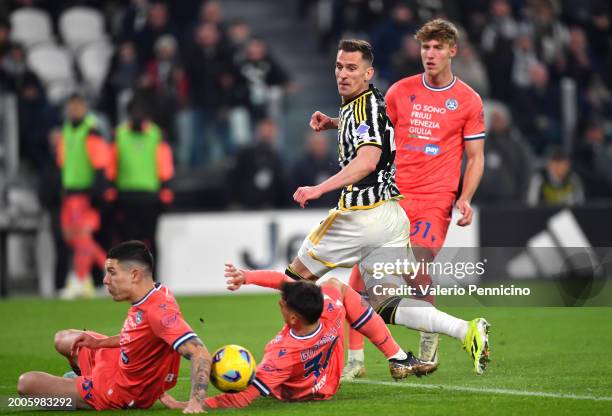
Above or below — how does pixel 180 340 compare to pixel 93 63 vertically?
below

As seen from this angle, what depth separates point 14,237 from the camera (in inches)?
685

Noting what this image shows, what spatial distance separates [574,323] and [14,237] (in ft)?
27.2

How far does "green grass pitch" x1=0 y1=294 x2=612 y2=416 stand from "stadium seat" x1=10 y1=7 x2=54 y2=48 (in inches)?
233

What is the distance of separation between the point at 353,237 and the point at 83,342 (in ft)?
6.27

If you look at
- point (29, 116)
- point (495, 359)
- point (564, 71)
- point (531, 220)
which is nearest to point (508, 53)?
point (564, 71)

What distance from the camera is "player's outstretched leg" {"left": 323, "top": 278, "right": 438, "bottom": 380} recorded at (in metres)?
8.12

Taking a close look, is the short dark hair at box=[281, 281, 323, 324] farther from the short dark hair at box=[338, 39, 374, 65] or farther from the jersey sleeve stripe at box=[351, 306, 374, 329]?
the short dark hair at box=[338, 39, 374, 65]

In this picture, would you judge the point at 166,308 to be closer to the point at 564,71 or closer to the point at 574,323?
the point at 574,323

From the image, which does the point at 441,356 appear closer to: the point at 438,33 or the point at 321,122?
the point at 321,122

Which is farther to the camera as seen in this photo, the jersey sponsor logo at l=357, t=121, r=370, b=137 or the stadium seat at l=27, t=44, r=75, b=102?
the stadium seat at l=27, t=44, r=75, b=102

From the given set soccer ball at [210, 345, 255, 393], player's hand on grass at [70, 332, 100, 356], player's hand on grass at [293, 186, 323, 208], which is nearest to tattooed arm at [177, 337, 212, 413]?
soccer ball at [210, 345, 255, 393]

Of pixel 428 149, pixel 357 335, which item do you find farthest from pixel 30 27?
pixel 357 335

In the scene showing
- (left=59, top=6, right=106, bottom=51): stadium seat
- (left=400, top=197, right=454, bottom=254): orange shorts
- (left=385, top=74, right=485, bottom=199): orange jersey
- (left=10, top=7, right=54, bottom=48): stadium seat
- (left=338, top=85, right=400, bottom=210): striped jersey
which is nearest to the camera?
(left=338, top=85, right=400, bottom=210): striped jersey

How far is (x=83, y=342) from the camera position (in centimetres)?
781
